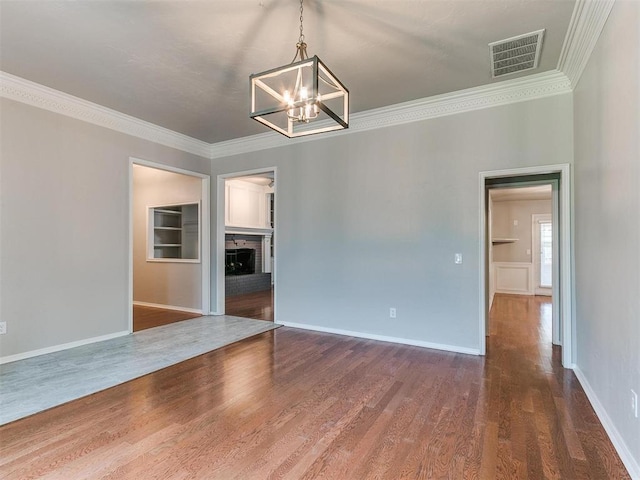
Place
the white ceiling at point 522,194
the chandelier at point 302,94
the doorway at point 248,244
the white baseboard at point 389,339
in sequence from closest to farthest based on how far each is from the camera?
→ the chandelier at point 302,94 < the white baseboard at point 389,339 < the white ceiling at point 522,194 < the doorway at point 248,244

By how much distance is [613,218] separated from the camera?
2020mm

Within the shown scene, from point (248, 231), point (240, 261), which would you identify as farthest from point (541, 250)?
point (240, 261)

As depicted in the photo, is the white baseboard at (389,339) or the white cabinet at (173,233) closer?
the white baseboard at (389,339)

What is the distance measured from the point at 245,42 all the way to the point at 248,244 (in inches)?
253

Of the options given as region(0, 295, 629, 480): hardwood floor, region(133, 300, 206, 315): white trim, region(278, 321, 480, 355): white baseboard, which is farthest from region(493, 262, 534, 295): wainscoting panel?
region(133, 300, 206, 315): white trim

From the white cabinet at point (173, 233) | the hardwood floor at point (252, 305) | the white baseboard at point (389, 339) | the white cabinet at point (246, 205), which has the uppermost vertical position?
the white cabinet at point (246, 205)

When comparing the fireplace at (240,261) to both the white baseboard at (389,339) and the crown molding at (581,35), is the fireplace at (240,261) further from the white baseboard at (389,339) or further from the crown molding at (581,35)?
the crown molding at (581,35)

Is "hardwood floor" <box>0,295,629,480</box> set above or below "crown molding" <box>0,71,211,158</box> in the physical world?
below

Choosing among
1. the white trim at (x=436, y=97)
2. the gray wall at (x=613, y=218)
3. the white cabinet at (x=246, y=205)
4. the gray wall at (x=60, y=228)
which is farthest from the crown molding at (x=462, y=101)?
the white cabinet at (x=246, y=205)

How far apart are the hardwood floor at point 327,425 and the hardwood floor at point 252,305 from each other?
2127 millimetres

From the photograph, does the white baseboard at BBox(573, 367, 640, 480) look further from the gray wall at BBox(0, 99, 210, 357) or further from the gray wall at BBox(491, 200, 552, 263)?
the gray wall at BBox(491, 200, 552, 263)

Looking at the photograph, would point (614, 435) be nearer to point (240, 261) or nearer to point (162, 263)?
point (162, 263)

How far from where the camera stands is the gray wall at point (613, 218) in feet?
5.57

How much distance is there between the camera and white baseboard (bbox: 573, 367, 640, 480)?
1681 millimetres
